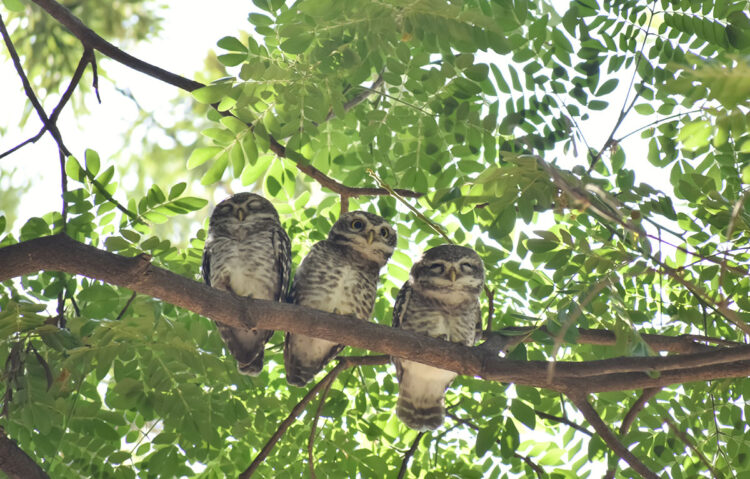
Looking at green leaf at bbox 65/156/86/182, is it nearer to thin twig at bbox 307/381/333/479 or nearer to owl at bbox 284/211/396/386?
owl at bbox 284/211/396/386

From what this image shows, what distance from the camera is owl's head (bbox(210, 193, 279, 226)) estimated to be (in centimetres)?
391

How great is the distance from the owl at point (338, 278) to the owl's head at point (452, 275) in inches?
9.4

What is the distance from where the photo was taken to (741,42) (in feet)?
10.5

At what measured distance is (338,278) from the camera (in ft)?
12.4

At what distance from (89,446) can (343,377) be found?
4.30 ft

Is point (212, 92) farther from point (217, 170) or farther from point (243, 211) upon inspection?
point (243, 211)

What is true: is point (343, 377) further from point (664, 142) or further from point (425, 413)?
point (664, 142)

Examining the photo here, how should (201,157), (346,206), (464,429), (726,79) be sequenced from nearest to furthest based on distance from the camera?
1. (726,79)
2. (201,157)
3. (346,206)
4. (464,429)

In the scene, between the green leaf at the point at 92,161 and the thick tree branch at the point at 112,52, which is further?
the thick tree branch at the point at 112,52

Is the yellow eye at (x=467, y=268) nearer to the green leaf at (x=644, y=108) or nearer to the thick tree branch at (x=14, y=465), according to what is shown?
the green leaf at (x=644, y=108)

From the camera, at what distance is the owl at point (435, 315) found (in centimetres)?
378

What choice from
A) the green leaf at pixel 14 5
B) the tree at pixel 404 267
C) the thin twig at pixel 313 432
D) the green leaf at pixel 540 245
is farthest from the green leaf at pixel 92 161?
the green leaf at pixel 540 245

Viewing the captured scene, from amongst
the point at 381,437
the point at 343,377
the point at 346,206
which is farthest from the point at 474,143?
the point at 381,437

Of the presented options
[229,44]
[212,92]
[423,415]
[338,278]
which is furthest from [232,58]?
[423,415]
